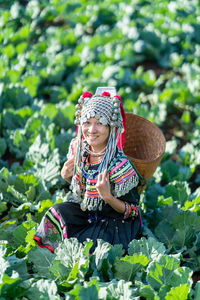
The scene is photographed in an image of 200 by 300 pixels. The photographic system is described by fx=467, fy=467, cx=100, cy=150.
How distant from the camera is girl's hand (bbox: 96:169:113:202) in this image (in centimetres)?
263

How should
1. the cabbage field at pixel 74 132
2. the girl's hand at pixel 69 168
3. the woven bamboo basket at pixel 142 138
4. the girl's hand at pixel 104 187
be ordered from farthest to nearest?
the woven bamboo basket at pixel 142 138 → the girl's hand at pixel 69 168 → the girl's hand at pixel 104 187 → the cabbage field at pixel 74 132

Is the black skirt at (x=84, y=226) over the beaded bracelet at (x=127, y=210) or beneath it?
beneath

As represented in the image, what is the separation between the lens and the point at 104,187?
104 inches

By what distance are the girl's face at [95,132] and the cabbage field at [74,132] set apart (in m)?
0.59

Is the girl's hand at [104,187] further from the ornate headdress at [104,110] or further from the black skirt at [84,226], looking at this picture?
the ornate headdress at [104,110]

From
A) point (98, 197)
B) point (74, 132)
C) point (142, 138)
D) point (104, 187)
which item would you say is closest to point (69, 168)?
point (98, 197)

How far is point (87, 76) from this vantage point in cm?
569

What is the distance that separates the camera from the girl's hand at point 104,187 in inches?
104

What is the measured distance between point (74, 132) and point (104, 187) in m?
1.70

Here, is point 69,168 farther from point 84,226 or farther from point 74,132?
point 74,132

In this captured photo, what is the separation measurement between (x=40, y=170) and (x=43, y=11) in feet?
15.0

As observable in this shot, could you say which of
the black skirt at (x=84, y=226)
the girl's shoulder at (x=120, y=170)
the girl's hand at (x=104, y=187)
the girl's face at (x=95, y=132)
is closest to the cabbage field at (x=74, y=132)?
the black skirt at (x=84, y=226)

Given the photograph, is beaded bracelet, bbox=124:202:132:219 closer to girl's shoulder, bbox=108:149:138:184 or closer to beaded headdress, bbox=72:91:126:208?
girl's shoulder, bbox=108:149:138:184

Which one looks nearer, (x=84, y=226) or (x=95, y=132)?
(x=95, y=132)
